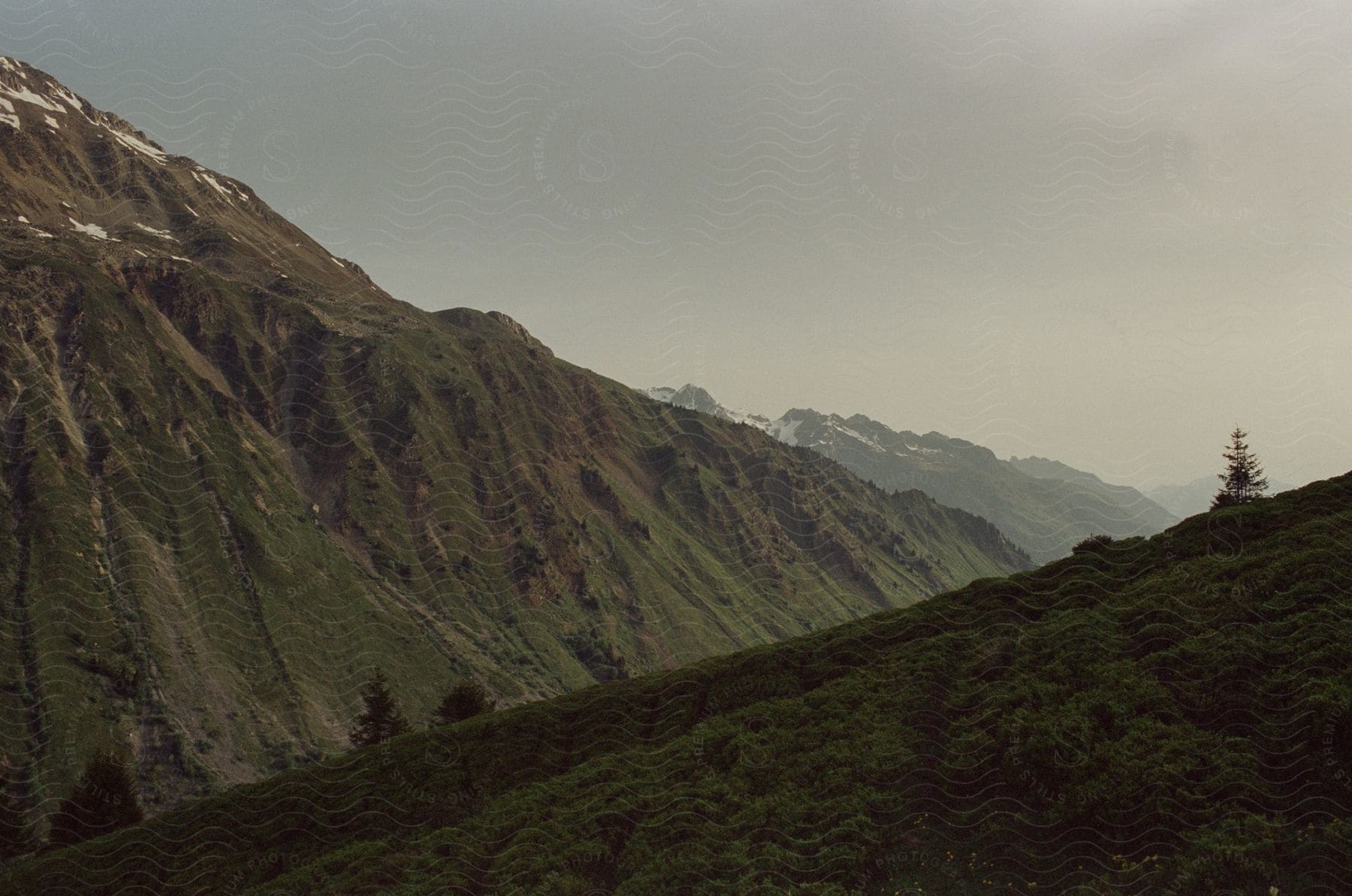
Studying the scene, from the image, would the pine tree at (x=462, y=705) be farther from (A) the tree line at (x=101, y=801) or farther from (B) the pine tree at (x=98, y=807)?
(B) the pine tree at (x=98, y=807)

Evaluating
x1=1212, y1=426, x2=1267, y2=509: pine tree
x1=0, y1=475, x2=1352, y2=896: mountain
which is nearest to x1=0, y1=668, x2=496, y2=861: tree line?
x1=0, y1=475, x2=1352, y2=896: mountain

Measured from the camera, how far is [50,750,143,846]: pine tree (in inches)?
2251

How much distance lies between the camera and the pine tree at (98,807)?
5719 centimetres

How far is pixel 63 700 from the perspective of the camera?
14788 centimetres

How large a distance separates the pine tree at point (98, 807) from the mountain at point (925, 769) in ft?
49.4

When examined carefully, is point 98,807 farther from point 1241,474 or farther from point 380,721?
point 1241,474

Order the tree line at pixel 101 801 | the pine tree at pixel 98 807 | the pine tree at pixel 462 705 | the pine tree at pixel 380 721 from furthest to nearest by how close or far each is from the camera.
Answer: the pine tree at pixel 380 721, the pine tree at pixel 462 705, the tree line at pixel 101 801, the pine tree at pixel 98 807

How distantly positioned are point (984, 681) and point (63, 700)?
17991 centimetres

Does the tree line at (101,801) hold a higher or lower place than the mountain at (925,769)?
higher

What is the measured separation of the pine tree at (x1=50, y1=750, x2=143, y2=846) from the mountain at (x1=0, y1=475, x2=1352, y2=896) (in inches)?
592

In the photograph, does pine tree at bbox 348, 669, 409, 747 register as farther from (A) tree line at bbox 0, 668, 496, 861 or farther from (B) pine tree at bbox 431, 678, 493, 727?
(B) pine tree at bbox 431, 678, 493, 727

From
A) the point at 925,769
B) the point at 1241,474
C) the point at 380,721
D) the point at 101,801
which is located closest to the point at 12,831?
the point at 101,801

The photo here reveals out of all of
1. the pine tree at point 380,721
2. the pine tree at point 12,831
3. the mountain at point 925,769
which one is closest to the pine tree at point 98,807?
the pine tree at point 12,831

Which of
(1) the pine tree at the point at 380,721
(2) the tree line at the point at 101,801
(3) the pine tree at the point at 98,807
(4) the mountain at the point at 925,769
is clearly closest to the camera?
(4) the mountain at the point at 925,769
